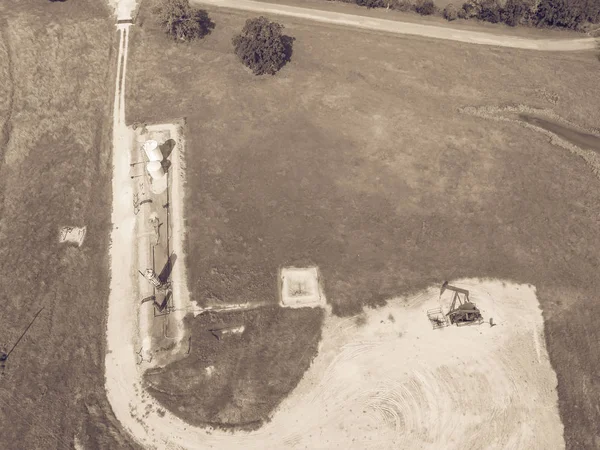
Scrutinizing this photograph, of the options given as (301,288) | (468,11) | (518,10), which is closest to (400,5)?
(468,11)

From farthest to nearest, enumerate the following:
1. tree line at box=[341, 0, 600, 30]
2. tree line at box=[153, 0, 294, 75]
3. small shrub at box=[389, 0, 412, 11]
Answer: small shrub at box=[389, 0, 412, 11] < tree line at box=[341, 0, 600, 30] < tree line at box=[153, 0, 294, 75]

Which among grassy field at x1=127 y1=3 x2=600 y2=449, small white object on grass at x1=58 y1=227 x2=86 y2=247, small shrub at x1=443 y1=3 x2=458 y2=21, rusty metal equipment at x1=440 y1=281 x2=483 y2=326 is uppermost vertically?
small shrub at x1=443 y1=3 x2=458 y2=21

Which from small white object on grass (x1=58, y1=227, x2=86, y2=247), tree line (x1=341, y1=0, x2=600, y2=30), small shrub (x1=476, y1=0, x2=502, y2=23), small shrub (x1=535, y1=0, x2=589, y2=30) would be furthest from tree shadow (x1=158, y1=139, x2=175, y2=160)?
small shrub (x1=535, y1=0, x2=589, y2=30)

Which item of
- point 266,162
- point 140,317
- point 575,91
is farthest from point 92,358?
point 575,91

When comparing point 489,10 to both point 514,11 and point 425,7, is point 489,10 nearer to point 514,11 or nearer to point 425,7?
point 514,11

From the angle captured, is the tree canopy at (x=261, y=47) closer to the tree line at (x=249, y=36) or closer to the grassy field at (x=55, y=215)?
the tree line at (x=249, y=36)

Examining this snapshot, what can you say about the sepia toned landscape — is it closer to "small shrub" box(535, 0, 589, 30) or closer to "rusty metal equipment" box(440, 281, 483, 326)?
"rusty metal equipment" box(440, 281, 483, 326)
